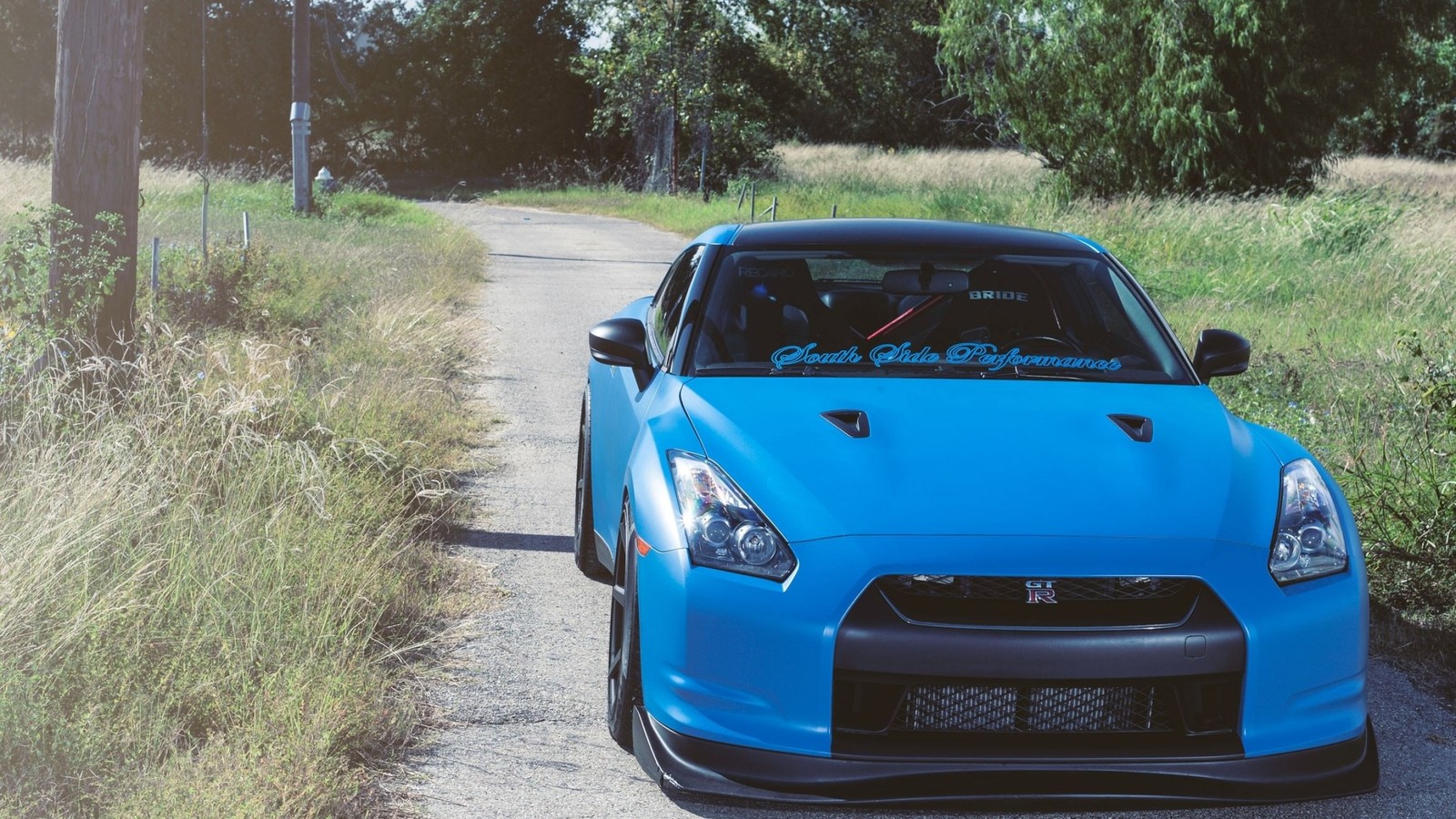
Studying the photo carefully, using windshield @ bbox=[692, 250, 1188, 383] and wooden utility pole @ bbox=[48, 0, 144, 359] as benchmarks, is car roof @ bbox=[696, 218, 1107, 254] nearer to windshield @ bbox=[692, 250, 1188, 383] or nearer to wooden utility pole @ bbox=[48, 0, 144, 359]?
windshield @ bbox=[692, 250, 1188, 383]

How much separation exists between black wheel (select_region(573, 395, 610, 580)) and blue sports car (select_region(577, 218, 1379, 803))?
1733mm

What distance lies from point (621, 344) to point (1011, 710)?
74.7 inches

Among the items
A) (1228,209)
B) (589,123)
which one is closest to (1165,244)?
(1228,209)

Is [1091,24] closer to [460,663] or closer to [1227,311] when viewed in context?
[1227,311]

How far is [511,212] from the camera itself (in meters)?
36.2

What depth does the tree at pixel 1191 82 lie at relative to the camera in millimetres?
23156

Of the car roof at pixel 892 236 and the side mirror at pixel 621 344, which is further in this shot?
the car roof at pixel 892 236

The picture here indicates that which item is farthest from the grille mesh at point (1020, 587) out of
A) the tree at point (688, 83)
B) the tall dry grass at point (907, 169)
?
the tree at point (688, 83)

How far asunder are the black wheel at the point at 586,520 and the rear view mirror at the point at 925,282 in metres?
1.45

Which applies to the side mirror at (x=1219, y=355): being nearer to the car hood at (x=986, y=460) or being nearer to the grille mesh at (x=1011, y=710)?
the car hood at (x=986, y=460)

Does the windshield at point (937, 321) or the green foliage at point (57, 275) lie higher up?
the windshield at point (937, 321)

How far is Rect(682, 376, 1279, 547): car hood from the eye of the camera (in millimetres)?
3396

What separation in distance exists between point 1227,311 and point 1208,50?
10728 mm

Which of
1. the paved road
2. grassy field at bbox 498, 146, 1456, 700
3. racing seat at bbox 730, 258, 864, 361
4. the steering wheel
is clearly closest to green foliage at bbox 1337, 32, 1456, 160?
grassy field at bbox 498, 146, 1456, 700
